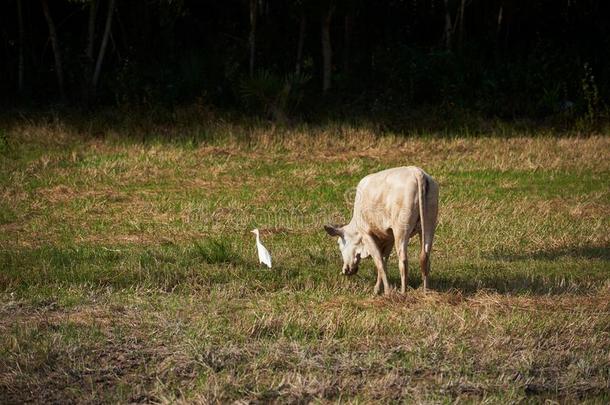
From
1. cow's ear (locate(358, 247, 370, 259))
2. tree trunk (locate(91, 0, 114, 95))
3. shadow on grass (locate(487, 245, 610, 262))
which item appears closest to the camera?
cow's ear (locate(358, 247, 370, 259))

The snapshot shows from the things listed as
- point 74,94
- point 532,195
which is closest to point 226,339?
point 532,195

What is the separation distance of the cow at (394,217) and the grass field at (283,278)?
327 millimetres

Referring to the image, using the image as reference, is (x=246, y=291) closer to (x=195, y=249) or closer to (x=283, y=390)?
(x=195, y=249)

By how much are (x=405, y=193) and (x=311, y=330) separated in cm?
164

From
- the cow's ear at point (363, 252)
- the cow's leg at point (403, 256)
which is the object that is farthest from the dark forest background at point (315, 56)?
the cow's leg at point (403, 256)

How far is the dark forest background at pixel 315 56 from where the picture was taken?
20.7 m

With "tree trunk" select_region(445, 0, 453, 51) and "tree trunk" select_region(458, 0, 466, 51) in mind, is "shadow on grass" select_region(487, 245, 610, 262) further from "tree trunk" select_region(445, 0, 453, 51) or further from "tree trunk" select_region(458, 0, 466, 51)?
"tree trunk" select_region(445, 0, 453, 51)

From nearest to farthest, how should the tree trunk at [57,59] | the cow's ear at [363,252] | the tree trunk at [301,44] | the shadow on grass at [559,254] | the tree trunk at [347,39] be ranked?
the cow's ear at [363,252] → the shadow on grass at [559,254] → the tree trunk at [57,59] → the tree trunk at [301,44] → the tree trunk at [347,39]

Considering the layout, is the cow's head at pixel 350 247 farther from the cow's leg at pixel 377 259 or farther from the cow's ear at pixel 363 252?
the cow's leg at pixel 377 259

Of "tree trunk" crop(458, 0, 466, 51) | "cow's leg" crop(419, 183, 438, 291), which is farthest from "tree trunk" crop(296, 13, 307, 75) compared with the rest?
"cow's leg" crop(419, 183, 438, 291)

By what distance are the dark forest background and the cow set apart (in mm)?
10346

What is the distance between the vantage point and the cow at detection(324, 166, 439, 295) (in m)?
8.57

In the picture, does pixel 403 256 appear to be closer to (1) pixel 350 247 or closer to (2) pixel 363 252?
(2) pixel 363 252

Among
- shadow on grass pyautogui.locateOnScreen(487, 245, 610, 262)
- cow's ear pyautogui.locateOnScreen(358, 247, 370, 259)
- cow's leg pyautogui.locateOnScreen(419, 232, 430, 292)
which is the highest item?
cow's leg pyautogui.locateOnScreen(419, 232, 430, 292)
